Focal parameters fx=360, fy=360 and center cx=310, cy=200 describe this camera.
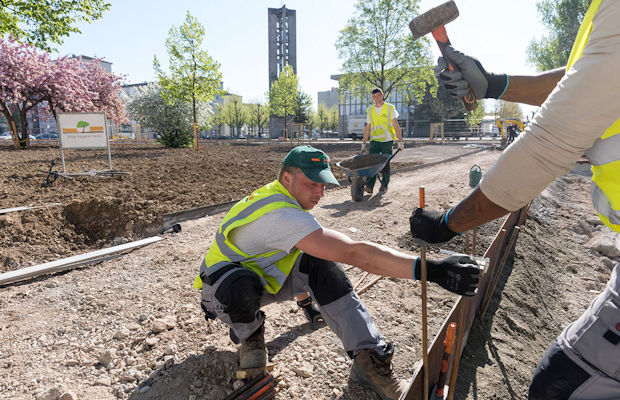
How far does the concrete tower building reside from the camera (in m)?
62.7

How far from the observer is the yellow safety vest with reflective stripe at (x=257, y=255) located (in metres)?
2.06

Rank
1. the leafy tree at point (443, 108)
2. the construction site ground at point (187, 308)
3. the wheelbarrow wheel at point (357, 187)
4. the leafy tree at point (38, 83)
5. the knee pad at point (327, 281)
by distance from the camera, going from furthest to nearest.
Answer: the leafy tree at point (443, 108) < the leafy tree at point (38, 83) < the wheelbarrow wheel at point (357, 187) < the construction site ground at point (187, 308) < the knee pad at point (327, 281)

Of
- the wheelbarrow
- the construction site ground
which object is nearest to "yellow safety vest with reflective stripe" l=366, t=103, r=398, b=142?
the wheelbarrow

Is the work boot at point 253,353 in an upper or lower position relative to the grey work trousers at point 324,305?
lower

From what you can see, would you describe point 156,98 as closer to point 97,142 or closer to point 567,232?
point 97,142

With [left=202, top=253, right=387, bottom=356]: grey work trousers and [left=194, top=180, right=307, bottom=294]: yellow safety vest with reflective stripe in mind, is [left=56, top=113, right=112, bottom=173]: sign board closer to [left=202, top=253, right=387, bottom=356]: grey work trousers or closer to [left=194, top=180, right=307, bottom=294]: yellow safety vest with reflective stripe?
[left=194, top=180, right=307, bottom=294]: yellow safety vest with reflective stripe

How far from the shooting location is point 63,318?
2.92 meters

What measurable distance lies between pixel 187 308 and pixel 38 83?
21.6 m

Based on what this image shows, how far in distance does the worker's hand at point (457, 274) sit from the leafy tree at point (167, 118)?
21756 mm

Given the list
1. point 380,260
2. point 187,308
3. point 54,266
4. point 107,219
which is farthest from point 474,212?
point 107,219

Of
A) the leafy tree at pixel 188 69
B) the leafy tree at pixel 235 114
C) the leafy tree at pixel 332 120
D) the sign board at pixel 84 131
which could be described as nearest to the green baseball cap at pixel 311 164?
the sign board at pixel 84 131

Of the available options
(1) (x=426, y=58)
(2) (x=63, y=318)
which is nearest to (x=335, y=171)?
(2) (x=63, y=318)

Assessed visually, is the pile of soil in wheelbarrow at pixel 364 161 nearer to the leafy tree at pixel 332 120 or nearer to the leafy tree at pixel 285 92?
the leafy tree at pixel 285 92

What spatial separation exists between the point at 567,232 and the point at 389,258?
616 cm
